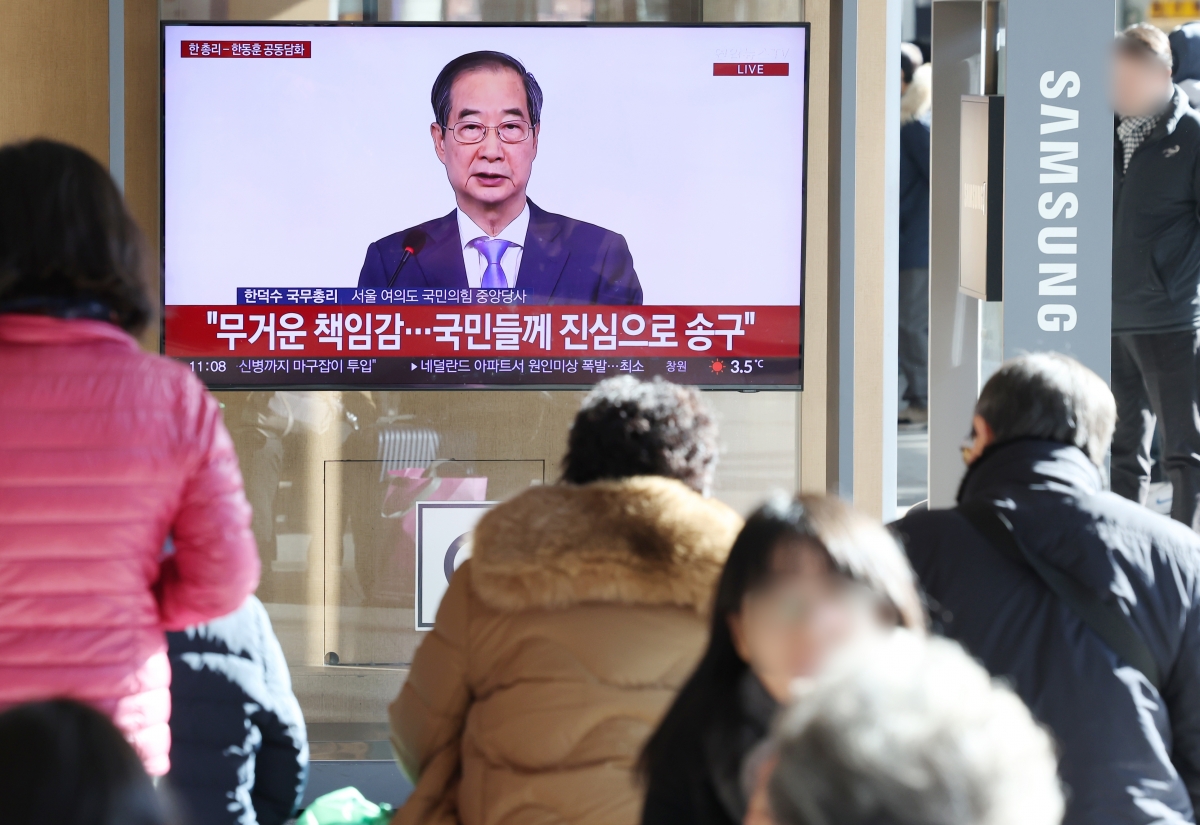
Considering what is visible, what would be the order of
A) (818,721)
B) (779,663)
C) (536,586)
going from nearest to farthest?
(818,721)
(779,663)
(536,586)

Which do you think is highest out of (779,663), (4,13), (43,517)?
(4,13)

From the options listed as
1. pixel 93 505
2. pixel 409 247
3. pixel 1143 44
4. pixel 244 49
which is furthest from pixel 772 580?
pixel 1143 44

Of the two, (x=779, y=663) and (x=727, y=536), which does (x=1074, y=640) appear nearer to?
(x=727, y=536)

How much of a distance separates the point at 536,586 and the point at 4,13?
2868 mm

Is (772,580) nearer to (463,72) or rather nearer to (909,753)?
(909,753)

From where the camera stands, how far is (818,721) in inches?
33.8

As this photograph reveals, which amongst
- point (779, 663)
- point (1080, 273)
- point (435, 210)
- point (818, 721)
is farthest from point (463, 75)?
point (818, 721)

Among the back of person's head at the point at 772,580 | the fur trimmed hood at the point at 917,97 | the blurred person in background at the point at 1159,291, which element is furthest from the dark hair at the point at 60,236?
the fur trimmed hood at the point at 917,97

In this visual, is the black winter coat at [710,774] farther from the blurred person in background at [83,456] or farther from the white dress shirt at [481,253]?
the white dress shirt at [481,253]

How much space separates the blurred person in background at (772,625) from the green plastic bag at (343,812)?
118cm

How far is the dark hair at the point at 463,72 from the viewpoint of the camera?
→ 3.90 m

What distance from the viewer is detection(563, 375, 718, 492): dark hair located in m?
2.21

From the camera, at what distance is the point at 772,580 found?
4.98 ft

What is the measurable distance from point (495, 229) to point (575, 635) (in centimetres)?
217
